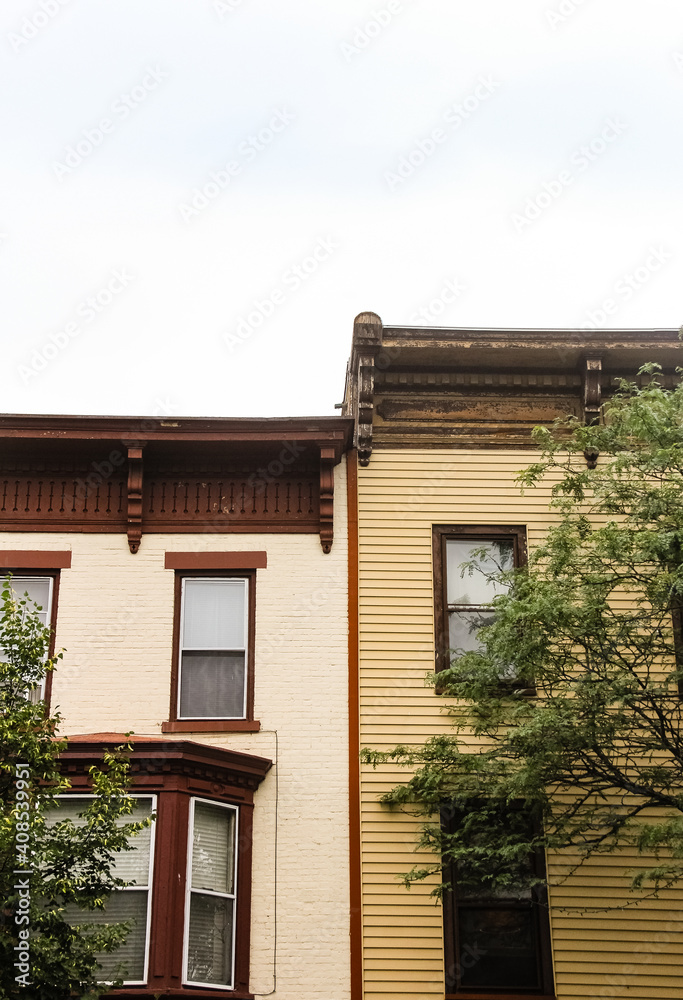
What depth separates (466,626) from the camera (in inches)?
601

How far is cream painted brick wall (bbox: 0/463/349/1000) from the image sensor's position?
1359 centimetres

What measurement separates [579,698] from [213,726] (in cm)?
451

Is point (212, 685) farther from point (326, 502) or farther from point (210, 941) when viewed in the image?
point (210, 941)

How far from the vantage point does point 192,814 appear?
13.5 metres

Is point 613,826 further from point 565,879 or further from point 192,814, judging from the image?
point 192,814

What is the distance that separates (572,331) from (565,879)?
6847 millimetres

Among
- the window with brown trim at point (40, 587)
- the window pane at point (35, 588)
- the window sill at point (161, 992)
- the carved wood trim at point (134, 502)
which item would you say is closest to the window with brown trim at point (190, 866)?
the window sill at point (161, 992)

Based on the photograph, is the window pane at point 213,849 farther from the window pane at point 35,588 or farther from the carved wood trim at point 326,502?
the carved wood trim at point 326,502

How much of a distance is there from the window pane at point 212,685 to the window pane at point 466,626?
2.60 metres

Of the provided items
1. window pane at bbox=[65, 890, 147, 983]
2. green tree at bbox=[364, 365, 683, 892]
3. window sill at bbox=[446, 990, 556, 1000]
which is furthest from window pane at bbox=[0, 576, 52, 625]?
window sill at bbox=[446, 990, 556, 1000]

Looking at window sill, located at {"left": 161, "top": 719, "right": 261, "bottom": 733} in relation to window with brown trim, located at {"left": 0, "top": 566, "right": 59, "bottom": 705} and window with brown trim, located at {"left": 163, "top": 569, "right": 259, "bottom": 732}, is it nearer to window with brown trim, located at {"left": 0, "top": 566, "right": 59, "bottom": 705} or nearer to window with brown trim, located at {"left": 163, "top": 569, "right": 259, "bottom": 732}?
window with brown trim, located at {"left": 163, "top": 569, "right": 259, "bottom": 732}

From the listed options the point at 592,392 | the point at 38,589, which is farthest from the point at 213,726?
the point at 592,392

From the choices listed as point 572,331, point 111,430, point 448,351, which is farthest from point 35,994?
point 572,331

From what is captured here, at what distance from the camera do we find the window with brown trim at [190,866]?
1278cm
